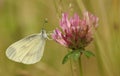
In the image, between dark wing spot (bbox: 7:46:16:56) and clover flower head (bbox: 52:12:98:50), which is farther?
dark wing spot (bbox: 7:46:16:56)

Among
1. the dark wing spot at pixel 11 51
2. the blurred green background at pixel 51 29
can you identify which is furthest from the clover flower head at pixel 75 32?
the dark wing spot at pixel 11 51

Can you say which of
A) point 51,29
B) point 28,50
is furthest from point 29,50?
point 51,29

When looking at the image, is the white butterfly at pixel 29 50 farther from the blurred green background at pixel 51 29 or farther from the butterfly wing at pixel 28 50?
the blurred green background at pixel 51 29

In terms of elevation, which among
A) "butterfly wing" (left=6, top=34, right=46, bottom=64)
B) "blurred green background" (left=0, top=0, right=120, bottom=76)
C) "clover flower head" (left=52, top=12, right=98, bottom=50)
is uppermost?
"clover flower head" (left=52, top=12, right=98, bottom=50)

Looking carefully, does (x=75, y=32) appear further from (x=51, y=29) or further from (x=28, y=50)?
(x=51, y=29)

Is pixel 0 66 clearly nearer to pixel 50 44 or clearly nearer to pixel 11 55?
pixel 50 44

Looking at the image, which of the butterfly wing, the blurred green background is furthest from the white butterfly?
the blurred green background

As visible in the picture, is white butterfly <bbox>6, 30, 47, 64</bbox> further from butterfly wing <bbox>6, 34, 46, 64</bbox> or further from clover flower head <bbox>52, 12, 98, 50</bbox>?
clover flower head <bbox>52, 12, 98, 50</bbox>
